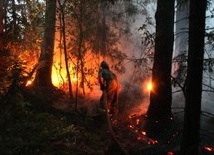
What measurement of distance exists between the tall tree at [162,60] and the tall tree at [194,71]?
183 inches

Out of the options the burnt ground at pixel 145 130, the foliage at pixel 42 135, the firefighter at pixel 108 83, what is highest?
the firefighter at pixel 108 83

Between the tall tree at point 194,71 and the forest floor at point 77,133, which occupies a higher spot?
the tall tree at point 194,71

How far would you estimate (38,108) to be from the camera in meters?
11.7

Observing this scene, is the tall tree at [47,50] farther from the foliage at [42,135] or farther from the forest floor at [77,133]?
the foliage at [42,135]

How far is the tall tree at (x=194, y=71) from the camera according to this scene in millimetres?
7207

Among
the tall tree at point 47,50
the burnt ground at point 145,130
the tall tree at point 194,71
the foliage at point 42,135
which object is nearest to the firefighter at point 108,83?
the burnt ground at point 145,130

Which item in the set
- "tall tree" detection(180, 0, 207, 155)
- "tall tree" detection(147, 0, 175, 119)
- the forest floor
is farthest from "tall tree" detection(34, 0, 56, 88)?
"tall tree" detection(180, 0, 207, 155)

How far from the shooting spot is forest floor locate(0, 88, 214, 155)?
329 inches

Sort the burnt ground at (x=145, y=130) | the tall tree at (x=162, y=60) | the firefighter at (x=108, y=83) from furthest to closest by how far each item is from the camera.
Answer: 1. the firefighter at (x=108, y=83)
2. the tall tree at (x=162, y=60)
3. the burnt ground at (x=145, y=130)

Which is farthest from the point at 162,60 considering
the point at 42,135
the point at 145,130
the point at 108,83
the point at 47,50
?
the point at 47,50

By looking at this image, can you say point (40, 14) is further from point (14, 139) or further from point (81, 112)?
point (14, 139)

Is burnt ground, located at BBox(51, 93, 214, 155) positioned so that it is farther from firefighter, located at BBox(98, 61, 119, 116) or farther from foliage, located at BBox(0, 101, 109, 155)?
foliage, located at BBox(0, 101, 109, 155)

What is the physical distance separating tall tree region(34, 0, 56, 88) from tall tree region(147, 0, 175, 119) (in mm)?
6189

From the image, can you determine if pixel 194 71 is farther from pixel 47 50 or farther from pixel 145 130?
pixel 47 50
